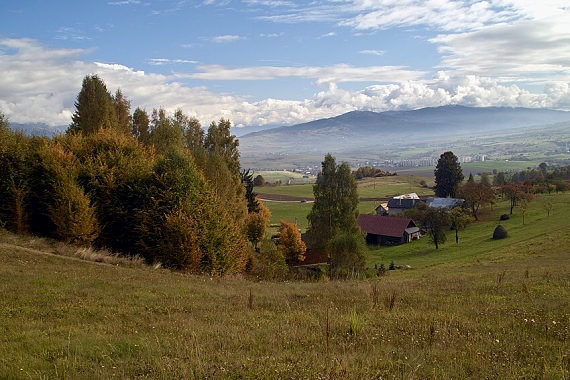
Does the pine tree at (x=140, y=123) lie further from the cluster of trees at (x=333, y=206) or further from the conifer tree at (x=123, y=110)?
the cluster of trees at (x=333, y=206)

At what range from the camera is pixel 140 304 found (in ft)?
38.7

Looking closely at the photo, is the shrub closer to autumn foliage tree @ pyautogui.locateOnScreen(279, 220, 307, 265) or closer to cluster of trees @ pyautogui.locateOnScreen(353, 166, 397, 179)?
autumn foliage tree @ pyautogui.locateOnScreen(279, 220, 307, 265)

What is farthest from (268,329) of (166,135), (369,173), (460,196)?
(369,173)

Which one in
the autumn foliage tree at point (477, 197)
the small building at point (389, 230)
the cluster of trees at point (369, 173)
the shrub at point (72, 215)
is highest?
the cluster of trees at point (369, 173)

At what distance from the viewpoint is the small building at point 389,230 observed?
63312mm

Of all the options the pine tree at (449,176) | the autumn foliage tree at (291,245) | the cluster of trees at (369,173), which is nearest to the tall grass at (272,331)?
the autumn foliage tree at (291,245)

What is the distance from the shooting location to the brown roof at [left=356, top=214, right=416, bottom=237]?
63625 millimetres

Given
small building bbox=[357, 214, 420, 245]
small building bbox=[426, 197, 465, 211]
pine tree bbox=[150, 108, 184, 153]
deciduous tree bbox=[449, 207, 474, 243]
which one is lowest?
small building bbox=[357, 214, 420, 245]

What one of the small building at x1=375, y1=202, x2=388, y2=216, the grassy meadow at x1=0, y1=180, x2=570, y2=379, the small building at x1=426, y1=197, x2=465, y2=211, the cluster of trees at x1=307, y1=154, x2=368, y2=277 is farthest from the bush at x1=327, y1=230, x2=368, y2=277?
the small building at x1=375, y1=202, x2=388, y2=216

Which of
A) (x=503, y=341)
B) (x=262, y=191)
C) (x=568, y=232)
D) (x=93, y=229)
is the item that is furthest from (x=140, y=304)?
(x=262, y=191)

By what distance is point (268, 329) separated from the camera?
354 inches

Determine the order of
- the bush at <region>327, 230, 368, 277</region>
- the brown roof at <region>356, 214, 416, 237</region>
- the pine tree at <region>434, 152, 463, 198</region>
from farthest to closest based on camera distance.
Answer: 1. the pine tree at <region>434, 152, 463, 198</region>
2. the brown roof at <region>356, 214, 416, 237</region>
3. the bush at <region>327, 230, 368, 277</region>

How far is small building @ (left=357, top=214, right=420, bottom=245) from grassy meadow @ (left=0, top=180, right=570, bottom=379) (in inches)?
1850

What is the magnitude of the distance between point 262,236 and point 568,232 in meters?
31.9
